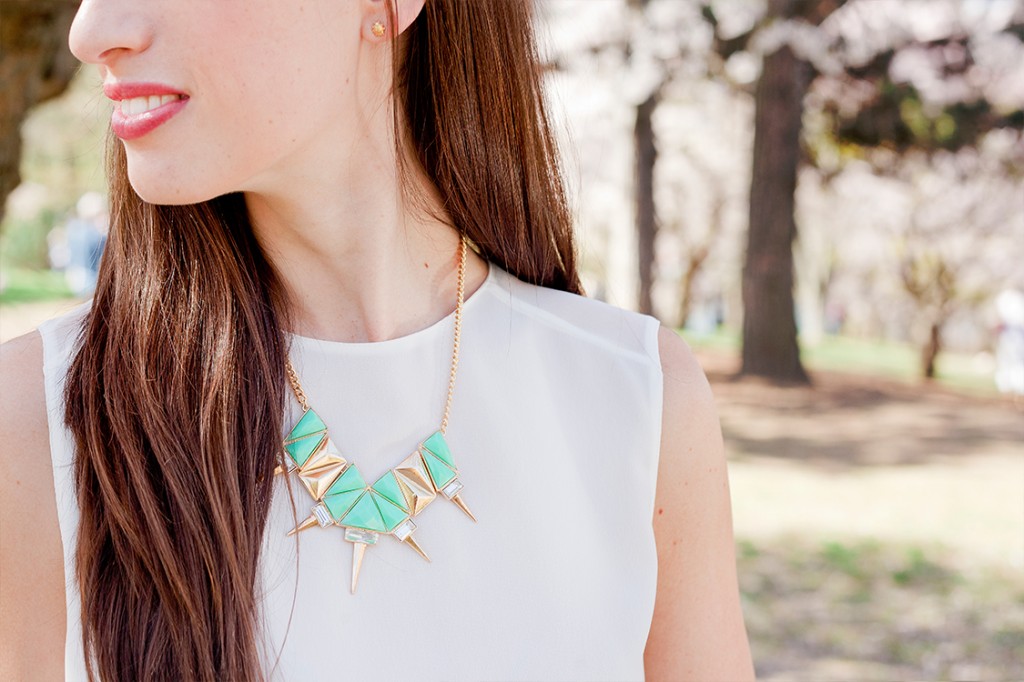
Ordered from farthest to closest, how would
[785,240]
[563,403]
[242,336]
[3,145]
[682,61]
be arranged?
1. [682,61]
2. [785,240]
3. [3,145]
4. [563,403]
5. [242,336]

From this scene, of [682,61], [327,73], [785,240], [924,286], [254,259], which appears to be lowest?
[924,286]

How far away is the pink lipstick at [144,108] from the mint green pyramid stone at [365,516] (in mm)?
536

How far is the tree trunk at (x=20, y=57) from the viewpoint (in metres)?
3.66

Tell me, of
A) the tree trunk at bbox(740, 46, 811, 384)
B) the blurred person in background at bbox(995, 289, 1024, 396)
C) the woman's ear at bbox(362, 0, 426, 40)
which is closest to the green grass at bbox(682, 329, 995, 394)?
the blurred person in background at bbox(995, 289, 1024, 396)

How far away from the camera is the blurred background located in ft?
16.9

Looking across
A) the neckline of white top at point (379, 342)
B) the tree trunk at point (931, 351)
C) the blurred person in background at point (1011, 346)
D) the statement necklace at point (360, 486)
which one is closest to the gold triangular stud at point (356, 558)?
the statement necklace at point (360, 486)

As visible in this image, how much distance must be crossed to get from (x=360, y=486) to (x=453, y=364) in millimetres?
256

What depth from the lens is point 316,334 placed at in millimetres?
1611

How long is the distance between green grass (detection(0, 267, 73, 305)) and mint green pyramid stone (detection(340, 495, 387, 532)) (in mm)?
11660

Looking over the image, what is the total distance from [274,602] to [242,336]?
353mm

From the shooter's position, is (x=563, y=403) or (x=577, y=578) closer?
(x=577, y=578)

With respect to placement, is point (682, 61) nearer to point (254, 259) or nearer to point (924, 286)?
point (924, 286)

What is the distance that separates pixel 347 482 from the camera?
1.50 metres

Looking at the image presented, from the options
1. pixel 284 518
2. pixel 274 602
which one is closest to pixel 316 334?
pixel 284 518
